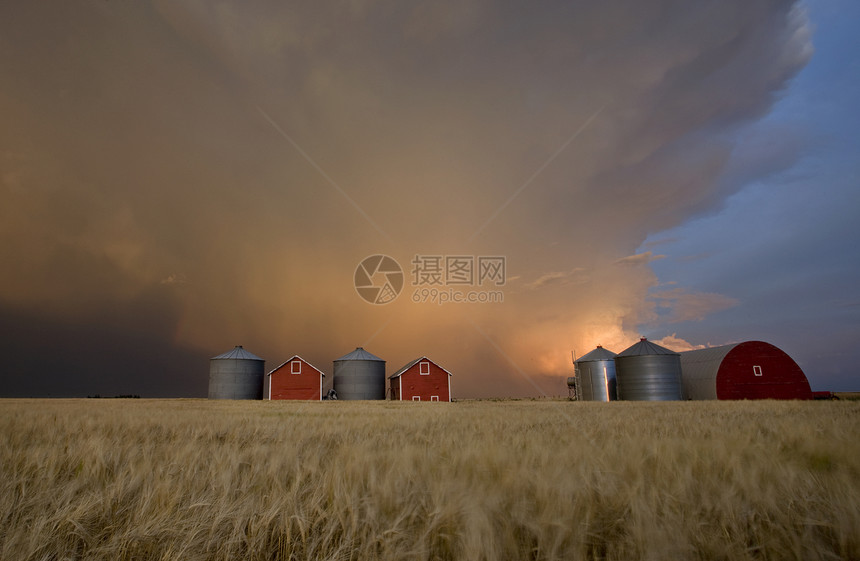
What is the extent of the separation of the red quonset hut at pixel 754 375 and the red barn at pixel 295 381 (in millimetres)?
41185

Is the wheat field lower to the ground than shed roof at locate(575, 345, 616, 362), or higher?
lower

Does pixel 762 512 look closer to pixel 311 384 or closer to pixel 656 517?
pixel 656 517

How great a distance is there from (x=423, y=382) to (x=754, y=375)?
32.6m

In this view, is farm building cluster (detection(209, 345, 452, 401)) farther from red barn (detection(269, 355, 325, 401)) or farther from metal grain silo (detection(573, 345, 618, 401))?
metal grain silo (detection(573, 345, 618, 401))

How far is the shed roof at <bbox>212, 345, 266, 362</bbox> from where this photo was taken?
1945 inches

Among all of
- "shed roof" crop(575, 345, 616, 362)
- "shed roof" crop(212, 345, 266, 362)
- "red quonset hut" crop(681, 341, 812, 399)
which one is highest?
"shed roof" crop(212, 345, 266, 362)

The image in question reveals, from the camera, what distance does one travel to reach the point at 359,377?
50.7 metres

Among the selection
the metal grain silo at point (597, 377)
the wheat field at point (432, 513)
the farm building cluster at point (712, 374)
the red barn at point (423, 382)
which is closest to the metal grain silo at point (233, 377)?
the red barn at point (423, 382)

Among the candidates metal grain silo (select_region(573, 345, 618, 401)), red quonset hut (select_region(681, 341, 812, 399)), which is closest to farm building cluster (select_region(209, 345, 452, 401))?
metal grain silo (select_region(573, 345, 618, 401))

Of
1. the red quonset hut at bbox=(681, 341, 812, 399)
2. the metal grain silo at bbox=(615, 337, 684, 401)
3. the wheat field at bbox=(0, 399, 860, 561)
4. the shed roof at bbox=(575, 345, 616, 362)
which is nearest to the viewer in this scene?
the wheat field at bbox=(0, 399, 860, 561)

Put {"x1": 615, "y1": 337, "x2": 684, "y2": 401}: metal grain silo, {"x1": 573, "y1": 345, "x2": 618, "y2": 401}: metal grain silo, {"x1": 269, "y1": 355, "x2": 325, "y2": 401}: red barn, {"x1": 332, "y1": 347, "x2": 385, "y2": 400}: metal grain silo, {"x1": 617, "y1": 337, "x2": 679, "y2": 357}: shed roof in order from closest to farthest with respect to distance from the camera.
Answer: {"x1": 615, "y1": 337, "x2": 684, "y2": 401}: metal grain silo → {"x1": 617, "y1": 337, "x2": 679, "y2": 357}: shed roof → {"x1": 573, "y1": 345, "x2": 618, "y2": 401}: metal grain silo → {"x1": 269, "y1": 355, "x2": 325, "y2": 401}: red barn → {"x1": 332, "y1": 347, "x2": 385, "y2": 400}: metal grain silo

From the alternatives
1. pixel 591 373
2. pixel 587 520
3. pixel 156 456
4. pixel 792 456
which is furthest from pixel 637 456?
pixel 591 373

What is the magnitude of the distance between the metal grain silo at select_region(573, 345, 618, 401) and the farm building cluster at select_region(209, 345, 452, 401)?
51.6 feet

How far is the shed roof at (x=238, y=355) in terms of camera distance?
49406mm
